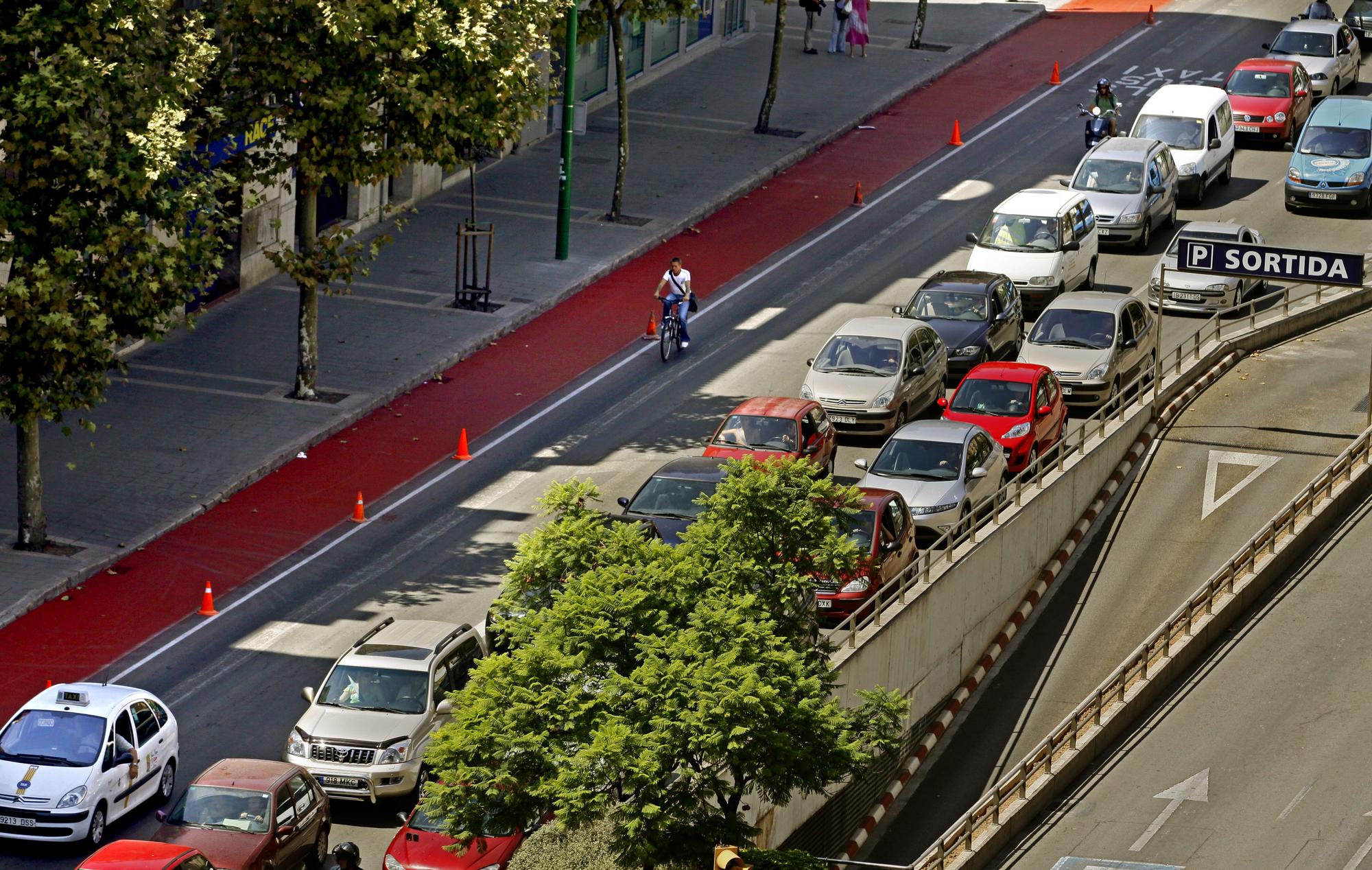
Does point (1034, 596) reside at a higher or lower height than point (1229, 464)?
lower

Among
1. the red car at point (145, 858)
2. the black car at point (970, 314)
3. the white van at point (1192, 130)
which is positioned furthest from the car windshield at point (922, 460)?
the white van at point (1192, 130)

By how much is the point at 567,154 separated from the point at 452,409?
896 cm

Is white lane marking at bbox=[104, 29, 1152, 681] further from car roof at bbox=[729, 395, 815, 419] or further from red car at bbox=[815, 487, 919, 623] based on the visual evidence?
red car at bbox=[815, 487, 919, 623]

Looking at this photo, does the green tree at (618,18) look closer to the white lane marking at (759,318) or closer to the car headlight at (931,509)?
the white lane marking at (759,318)

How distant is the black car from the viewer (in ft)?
113

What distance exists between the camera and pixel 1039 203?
125 ft

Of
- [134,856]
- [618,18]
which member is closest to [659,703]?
[134,856]

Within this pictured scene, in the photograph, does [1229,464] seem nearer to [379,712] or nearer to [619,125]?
[379,712]

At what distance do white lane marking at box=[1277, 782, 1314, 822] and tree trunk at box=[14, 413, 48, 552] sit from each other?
1643cm

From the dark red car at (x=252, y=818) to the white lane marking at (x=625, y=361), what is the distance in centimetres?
454

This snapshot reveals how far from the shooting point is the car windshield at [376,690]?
2305 cm

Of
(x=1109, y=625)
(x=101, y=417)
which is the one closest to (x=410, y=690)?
(x=1109, y=625)

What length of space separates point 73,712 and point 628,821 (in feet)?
22.9

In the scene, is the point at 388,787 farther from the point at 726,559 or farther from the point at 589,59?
the point at 589,59
